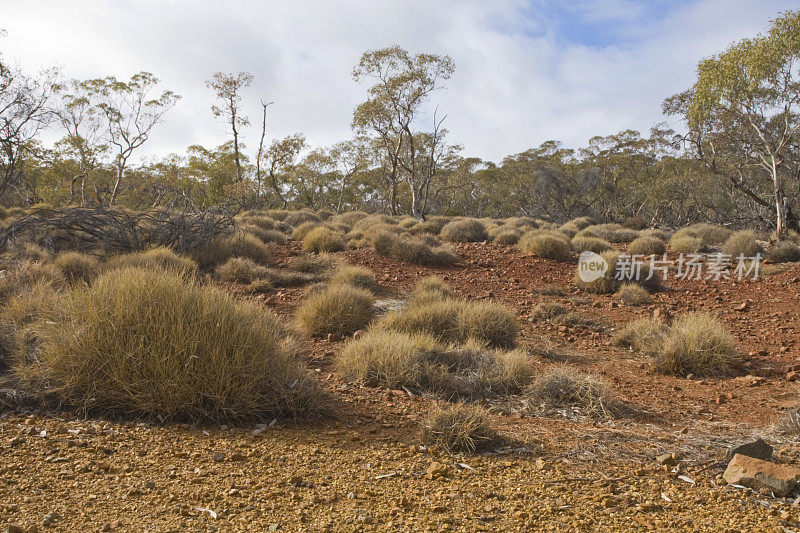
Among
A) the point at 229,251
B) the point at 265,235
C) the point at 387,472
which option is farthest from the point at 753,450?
the point at 265,235

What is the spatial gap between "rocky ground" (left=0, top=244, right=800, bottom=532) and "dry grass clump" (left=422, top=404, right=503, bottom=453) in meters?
0.12

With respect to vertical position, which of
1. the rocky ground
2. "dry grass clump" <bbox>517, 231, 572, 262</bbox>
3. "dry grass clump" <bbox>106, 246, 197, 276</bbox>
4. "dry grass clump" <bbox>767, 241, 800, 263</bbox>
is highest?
"dry grass clump" <bbox>767, 241, 800, 263</bbox>

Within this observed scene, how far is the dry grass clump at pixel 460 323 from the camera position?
20.8ft

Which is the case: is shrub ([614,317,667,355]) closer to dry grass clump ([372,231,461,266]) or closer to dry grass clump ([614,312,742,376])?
dry grass clump ([614,312,742,376])

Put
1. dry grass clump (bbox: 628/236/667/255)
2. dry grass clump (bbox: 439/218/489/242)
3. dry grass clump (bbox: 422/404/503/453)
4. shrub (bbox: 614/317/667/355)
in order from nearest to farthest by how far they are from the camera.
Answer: dry grass clump (bbox: 422/404/503/453), shrub (bbox: 614/317/667/355), dry grass clump (bbox: 628/236/667/255), dry grass clump (bbox: 439/218/489/242)

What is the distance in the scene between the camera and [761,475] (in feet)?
9.31

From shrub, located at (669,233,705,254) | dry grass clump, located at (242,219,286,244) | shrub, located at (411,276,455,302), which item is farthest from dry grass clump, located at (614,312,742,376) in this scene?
dry grass clump, located at (242,219,286,244)

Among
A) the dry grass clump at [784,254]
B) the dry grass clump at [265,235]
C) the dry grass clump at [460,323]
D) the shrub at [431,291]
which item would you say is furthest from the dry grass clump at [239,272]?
the dry grass clump at [784,254]

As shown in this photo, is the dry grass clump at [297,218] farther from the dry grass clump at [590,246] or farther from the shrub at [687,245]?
the shrub at [687,245]

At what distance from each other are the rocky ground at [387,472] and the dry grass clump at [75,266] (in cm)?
505

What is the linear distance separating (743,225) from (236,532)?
25.3 metres

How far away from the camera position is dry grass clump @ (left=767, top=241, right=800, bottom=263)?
12.8m

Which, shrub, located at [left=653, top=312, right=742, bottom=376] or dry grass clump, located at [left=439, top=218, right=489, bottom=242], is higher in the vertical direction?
dry grass clump, located at [left=439, top=218, right=489, bottom=242]

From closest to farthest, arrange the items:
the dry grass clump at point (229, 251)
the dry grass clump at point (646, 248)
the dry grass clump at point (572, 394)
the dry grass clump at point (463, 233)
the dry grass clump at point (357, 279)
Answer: the dry grass clump at point (572, 394)
the dry grass clump at point (357, 279)
the dry grass clump at point (229, 251)
the dry grass clump at point (646, 248)
the dry grass clump at point (463, 233)
